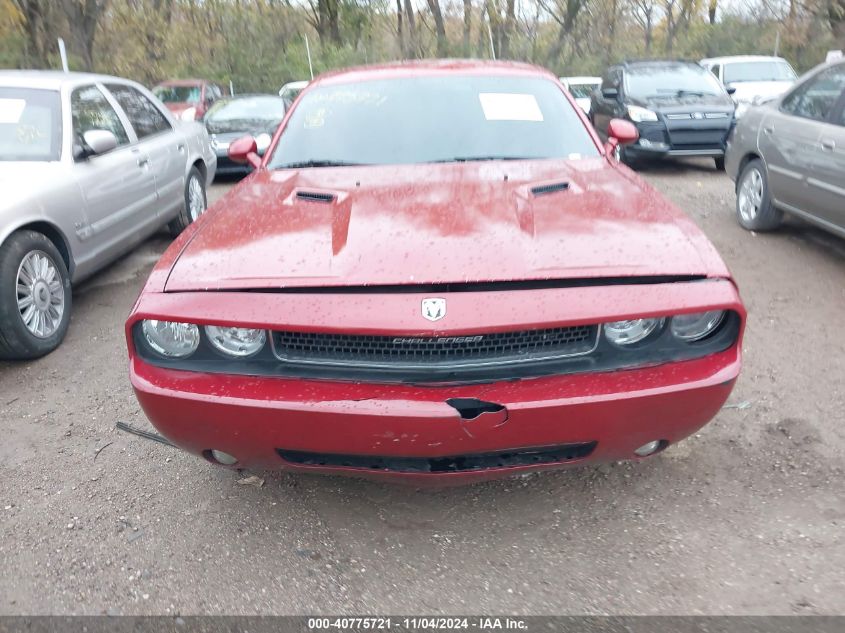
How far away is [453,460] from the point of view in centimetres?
220

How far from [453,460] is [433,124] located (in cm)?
181

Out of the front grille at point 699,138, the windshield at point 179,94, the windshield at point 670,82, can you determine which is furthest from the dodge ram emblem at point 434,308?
the windshield at point 179,94

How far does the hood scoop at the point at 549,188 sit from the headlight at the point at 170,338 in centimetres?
→ 138

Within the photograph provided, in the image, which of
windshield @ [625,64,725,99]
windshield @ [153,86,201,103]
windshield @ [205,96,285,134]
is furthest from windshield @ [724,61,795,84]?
windshield @ [153,86,201,103]

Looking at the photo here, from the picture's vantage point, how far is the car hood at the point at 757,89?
12.2 meters

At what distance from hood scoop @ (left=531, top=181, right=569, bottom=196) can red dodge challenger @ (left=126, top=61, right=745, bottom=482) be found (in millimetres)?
264

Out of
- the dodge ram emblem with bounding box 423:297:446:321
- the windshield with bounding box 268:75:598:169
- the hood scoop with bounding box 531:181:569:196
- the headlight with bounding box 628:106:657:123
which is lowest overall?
the headlight with bounding box 628:106:657:123

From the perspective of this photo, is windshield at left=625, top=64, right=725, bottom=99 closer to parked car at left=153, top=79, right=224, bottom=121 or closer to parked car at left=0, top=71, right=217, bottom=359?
parked car at left=0, top=71, right=217, bottom=359

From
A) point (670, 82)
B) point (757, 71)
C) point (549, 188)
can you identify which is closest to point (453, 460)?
point (549, 188)

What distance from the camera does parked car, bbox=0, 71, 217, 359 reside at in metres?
3.88

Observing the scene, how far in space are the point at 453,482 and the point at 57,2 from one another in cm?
2381

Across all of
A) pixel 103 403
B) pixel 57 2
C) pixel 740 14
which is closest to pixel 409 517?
pixel 103 403

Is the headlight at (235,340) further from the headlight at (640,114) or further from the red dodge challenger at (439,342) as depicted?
the headlight at (640,114)

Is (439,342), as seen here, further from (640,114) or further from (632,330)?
(640,114)
